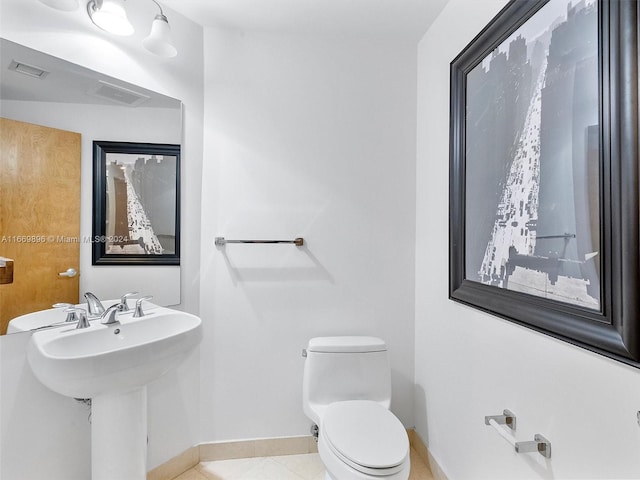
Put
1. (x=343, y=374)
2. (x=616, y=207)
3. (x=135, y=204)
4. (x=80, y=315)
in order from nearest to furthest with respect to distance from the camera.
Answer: (x=616, y=207) → (x=80, y=315) → (x=135, y=204) → (x=343, y=374)

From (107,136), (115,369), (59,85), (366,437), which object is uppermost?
(59,85)

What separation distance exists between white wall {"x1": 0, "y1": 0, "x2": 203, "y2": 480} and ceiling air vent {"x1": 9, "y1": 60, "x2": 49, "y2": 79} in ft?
0.26

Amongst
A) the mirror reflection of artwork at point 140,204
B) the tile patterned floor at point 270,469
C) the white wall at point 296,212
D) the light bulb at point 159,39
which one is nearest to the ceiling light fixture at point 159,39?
the light bulb at point 159,39

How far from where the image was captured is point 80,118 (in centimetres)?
136

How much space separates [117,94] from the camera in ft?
4.83

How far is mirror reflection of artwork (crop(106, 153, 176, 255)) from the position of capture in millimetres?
1475

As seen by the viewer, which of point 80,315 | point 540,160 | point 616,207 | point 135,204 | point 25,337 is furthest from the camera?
point 135,204

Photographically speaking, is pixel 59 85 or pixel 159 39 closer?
pixel 59 85

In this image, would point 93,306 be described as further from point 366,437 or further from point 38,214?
point 366,437

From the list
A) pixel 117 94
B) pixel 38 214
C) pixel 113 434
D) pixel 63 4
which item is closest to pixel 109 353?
pixel 113 434

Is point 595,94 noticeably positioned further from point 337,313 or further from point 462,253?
point 337,313

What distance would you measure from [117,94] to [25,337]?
Result: 1.03 m

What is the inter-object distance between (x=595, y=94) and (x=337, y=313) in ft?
4.71

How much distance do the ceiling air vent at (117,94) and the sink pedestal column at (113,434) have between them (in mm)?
1201
